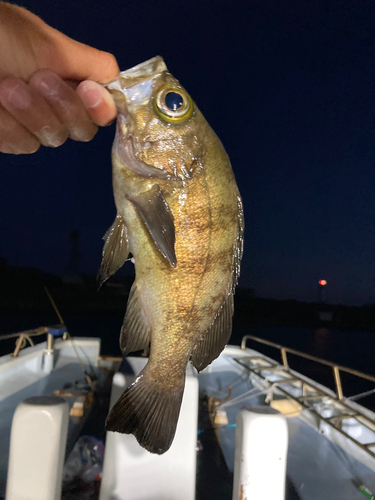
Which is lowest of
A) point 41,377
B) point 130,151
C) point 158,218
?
point 41,377

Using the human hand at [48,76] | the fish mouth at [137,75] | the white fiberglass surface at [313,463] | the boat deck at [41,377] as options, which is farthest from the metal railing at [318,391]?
the human hand at [48,76]

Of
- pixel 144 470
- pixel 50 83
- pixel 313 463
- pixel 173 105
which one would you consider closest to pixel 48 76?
pixel 50 83

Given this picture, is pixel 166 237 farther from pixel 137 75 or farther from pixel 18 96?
pixel 18 96

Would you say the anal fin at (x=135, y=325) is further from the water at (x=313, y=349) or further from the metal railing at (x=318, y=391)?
the water at (x=313, y=349)

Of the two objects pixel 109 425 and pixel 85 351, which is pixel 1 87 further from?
pixel 85 351

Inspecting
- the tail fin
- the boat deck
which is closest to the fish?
the tail fin

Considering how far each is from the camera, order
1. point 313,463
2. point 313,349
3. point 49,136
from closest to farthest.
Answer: point 49,136 < point 313,463 < point 313,349
